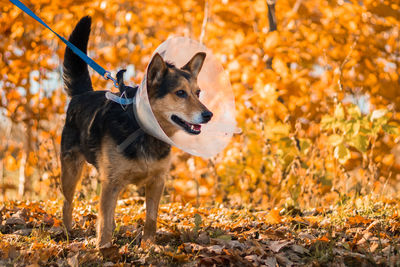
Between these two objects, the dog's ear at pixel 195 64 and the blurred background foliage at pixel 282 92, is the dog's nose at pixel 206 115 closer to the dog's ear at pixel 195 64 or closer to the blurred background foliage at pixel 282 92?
the dog's ear at pixel 195 64

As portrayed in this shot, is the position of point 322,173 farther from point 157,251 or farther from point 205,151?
point 157,251

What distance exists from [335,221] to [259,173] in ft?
5.66

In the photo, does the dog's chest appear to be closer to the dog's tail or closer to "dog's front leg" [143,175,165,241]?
"dog's front leg" [143,175,165,241]

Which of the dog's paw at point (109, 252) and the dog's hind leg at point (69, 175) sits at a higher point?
the dog's hind leg at point (69, 175)

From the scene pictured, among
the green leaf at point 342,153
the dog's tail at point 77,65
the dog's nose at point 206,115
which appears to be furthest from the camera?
the green leaf at point 342,153

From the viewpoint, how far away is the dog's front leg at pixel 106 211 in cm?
291

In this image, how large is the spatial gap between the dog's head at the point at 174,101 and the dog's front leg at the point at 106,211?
610 millimetres

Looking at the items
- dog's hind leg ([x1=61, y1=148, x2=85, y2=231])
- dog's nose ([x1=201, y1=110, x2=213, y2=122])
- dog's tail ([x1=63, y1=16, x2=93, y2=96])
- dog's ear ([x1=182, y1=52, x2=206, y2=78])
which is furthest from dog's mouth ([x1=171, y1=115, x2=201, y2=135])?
dog's tail ([x1=63, y1=16, x2=93, y2=96])

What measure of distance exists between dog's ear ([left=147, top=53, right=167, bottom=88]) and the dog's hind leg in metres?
1.17

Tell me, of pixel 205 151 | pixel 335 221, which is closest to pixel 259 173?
pixel 335 221

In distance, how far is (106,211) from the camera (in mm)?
2926

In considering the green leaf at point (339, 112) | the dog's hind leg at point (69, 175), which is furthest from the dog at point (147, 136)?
the green leaf at point (339, 112)

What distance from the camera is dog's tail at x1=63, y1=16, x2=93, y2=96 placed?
12.4 feet

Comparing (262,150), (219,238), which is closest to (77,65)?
(219,238)
